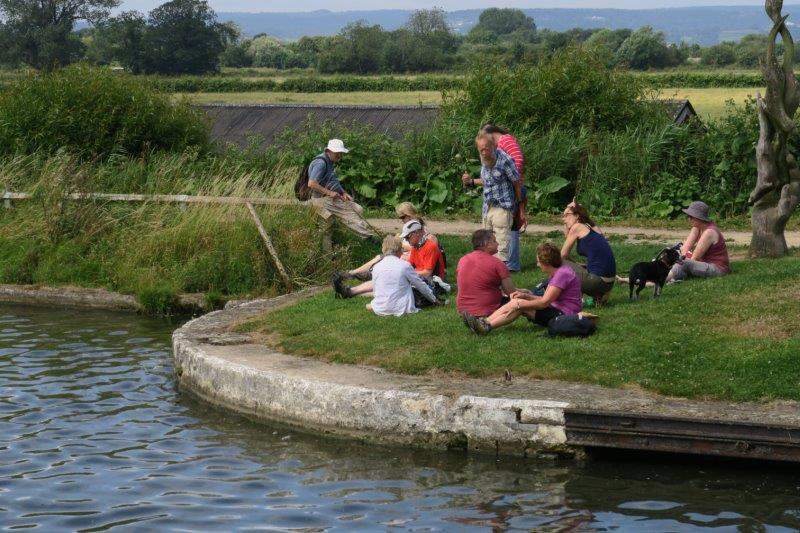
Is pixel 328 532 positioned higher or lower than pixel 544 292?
lower

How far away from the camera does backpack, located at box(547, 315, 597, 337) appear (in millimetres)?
11297

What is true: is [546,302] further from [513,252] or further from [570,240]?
[513,252]

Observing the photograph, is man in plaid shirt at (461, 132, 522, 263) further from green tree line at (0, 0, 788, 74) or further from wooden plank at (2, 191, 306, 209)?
green tree line at (0, 0, 788, 74)

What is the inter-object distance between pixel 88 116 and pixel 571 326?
12810 mm

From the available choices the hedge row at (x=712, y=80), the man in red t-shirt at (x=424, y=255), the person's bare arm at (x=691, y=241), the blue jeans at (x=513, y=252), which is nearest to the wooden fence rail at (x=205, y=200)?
the man in red t-shirt at (x=424, y=255)

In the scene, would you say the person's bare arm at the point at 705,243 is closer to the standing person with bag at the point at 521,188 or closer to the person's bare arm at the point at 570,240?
the person's bare arm at the point at 570,240

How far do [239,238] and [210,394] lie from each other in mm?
5431

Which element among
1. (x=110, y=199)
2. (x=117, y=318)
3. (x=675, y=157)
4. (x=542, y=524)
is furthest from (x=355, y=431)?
(x=675, y=157)

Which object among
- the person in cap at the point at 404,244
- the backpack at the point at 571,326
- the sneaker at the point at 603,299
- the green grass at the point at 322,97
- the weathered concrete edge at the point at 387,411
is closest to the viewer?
the weathered concrete edge at the point at 387,411

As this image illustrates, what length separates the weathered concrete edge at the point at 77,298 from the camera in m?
16.6

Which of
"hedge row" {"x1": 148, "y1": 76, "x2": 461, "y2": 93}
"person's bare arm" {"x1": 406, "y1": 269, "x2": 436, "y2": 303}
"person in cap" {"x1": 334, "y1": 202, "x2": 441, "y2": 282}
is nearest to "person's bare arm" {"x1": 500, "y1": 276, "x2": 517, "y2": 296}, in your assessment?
"person's bare arm" {"x1": 406, "y1": 269, "x2": 436, "y2": 303}

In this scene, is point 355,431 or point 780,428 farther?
point 355,431

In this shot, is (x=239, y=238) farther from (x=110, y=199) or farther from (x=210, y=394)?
(x=210, y=394)

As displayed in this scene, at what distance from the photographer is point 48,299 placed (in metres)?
17.3
